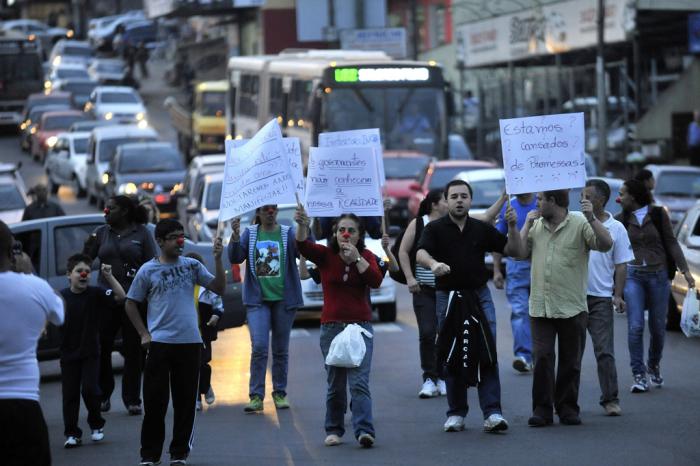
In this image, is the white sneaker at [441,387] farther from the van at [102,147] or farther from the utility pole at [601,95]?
the van at [102,147]

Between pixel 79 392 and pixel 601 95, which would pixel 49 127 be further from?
pixel 79 392

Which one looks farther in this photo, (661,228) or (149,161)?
(149,161)

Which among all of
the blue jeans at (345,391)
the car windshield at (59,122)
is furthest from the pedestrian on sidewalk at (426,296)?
the car windshield at (59,122)

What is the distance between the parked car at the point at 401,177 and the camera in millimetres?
30062

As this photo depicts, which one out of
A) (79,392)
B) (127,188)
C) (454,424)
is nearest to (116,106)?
(127,188)

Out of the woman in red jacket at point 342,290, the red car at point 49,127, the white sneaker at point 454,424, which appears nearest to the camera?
the woman in red jacket at point 342,290

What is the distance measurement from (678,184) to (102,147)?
48.4 feet

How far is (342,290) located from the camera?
34.2ft

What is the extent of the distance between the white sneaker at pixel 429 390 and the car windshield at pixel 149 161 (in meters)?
19.8

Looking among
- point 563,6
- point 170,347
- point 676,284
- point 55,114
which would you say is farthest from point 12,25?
point 170,347

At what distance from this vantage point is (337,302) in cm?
1046

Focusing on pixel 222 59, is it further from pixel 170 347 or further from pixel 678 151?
pixel 170 347


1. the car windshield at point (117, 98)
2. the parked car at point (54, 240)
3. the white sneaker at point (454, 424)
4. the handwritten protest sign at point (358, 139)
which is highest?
the handwritten protest sign at point (358, 139)

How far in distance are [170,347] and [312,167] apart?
7.07 feet
